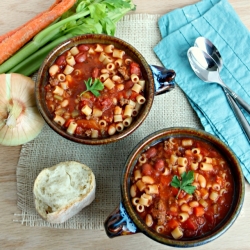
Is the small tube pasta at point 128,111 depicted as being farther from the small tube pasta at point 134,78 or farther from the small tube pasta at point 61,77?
the small tube pasta at point 61,77

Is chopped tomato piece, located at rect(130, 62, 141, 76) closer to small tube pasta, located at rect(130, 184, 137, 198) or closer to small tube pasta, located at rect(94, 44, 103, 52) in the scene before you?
small tube pasta, located at rect(94, 44, 103, 52)

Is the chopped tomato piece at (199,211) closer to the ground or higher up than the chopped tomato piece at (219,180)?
closer to the ground

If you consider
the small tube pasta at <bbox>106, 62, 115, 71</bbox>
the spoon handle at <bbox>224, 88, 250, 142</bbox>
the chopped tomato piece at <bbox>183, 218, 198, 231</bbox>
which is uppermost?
the small tube pasta at <bbox>106, 62, 115, 71</bbox>

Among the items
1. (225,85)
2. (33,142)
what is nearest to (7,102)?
(33,142)

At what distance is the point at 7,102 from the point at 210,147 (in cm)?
119

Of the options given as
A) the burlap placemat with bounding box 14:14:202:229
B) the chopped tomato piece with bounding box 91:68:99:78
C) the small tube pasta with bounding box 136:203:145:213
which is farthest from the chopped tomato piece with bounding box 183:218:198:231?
the chopped tomato piece with bounding box 91:68:99:78

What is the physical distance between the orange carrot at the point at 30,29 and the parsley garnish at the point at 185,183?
132 cm

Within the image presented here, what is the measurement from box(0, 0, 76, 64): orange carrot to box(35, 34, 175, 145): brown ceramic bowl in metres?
0.34

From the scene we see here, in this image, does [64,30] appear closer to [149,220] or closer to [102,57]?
[102,57]

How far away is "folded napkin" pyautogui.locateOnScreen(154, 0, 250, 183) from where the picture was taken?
246 centimetres

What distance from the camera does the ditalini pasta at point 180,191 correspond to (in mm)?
2008

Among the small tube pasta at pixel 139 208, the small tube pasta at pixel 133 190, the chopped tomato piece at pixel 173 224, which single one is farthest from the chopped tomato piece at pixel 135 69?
the chopped tomato piece at pixel 173 224

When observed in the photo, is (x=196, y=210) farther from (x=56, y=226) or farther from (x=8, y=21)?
(x=8, y=21)

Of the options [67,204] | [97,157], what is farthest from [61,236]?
[97,157]
